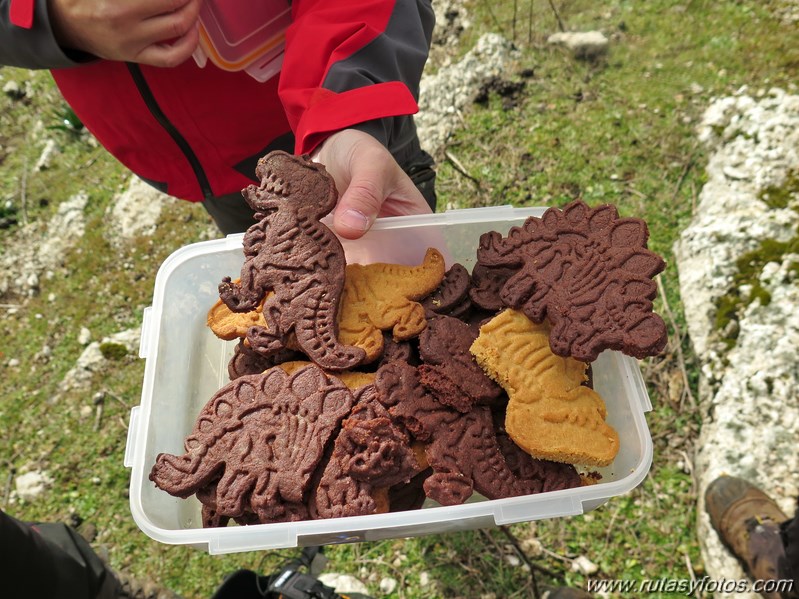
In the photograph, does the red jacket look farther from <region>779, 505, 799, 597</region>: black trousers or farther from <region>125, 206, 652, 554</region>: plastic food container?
<region>779, 505, 799, 597</region>: black trousers

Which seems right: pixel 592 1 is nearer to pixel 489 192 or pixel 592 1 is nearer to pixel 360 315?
pixel 489 192

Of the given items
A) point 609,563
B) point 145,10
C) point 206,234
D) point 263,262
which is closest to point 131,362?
point 206,234

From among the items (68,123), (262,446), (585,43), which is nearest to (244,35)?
(262,446)

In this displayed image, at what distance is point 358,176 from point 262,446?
77cm

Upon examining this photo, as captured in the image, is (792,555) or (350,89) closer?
(350,89)

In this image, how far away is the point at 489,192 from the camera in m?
A: 3.23

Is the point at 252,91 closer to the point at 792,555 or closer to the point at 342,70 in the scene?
the point at 342,70

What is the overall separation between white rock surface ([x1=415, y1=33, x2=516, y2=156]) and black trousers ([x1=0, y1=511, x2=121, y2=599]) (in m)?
2.50

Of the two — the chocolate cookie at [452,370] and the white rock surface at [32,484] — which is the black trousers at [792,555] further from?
the white rock surface at [32,484]

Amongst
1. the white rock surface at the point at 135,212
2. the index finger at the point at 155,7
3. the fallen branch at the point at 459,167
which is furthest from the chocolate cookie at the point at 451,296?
the white rock surface at the point at 135,212

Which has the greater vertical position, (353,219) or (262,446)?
(353,219)

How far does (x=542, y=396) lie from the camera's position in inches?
63.2

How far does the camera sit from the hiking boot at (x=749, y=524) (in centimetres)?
218

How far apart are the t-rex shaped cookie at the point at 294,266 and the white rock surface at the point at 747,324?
1574 mm
